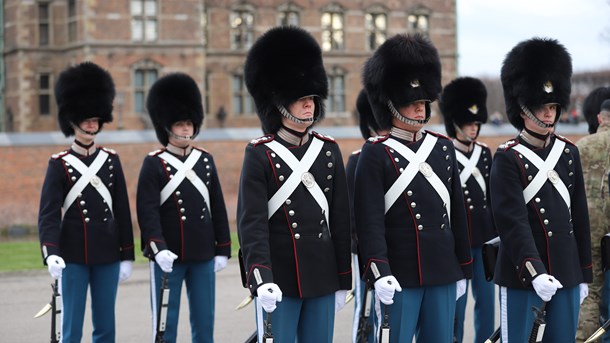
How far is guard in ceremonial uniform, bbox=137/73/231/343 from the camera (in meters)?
7.82

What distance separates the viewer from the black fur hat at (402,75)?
5949mm

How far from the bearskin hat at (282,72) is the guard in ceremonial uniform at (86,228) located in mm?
2174

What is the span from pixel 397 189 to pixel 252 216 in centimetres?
87

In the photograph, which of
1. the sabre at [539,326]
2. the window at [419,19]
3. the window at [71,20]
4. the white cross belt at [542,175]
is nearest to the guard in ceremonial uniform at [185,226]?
the white cross belt at [542,175]

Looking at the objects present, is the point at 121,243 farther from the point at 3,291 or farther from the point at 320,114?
the point at 3,291

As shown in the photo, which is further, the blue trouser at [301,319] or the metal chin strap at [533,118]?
the metal chin strap at [533,118]

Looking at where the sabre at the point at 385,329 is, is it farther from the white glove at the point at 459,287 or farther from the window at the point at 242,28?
the window at the point at 242,28

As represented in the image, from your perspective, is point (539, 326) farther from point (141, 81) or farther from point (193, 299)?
point (141, 81)

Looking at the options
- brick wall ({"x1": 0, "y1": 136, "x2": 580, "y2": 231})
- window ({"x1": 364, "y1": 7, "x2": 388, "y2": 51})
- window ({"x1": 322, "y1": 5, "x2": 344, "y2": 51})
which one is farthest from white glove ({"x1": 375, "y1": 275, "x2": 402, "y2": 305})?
window ({"x1": 364, "y1": 7, "x2": 388, "y2": 51})

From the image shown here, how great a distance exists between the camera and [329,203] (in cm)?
576

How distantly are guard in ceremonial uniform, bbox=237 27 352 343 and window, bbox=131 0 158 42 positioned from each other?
32.9m

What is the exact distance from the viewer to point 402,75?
5.96m

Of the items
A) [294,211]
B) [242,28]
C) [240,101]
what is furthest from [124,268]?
[242,28]

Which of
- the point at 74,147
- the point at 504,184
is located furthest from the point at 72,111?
the point at 504,184
